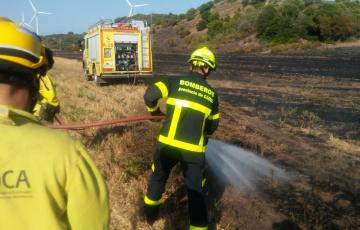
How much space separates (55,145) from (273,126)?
29.1 feet

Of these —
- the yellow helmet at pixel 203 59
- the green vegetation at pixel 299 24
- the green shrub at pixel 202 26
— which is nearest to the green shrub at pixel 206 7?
the green shrub at pixel 202 26

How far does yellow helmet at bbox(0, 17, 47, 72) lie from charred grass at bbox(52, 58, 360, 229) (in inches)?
134

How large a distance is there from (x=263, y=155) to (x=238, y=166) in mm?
793

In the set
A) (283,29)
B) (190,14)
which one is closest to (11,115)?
(283,29)

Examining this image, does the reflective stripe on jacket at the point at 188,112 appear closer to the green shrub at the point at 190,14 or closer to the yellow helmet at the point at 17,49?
the yellow helmet at the point at 17,49

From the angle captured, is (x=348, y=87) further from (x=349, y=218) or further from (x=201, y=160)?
(x=201, y=160)

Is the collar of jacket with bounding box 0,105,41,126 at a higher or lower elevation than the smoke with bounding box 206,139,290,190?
higher

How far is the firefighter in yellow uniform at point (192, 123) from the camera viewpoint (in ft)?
13.9

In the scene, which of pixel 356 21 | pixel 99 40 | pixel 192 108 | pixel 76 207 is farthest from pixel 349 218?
pixel 356 21

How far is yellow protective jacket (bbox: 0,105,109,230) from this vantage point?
4.83 ft

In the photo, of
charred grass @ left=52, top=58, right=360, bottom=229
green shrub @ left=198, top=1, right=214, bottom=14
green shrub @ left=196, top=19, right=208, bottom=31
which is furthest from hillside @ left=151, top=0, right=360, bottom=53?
charred grass @ left=52, top=58, right=360, bottom=229

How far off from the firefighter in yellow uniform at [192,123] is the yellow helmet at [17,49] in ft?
8.76

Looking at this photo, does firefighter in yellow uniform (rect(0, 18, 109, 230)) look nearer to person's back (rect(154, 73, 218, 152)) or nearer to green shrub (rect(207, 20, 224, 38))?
person's back (rect(154, 73, 218, 152))

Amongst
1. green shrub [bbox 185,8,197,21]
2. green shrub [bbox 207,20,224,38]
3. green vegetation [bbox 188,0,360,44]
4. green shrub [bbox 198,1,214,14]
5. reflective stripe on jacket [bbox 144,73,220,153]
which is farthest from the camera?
green shrub [bbox 198,1,214,14]
